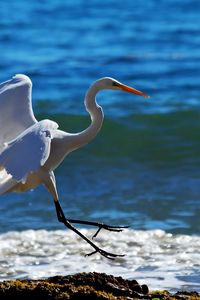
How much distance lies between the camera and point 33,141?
4.82 metres

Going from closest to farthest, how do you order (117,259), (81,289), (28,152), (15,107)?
(81,289) < (28,152) < (15,107) < (117,259)

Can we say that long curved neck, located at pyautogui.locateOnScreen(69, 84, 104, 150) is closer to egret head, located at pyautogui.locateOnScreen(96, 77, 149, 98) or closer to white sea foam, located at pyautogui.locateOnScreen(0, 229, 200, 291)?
egret head, located at pyautogui.locateOnScreen(96, 77, 149, 98)

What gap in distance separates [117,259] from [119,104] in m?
5.47

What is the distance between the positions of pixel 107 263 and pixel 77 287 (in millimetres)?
1480

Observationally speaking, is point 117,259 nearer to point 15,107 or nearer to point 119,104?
point 15,107

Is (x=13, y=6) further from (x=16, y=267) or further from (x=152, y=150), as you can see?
(x=16, y=267)

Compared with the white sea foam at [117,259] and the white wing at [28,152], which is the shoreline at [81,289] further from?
the white sea foam at [117,259]

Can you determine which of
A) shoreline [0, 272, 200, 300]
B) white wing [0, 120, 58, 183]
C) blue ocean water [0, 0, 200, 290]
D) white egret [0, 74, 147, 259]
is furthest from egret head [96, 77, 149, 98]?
blue ocean water [0, 0, 200, 290]

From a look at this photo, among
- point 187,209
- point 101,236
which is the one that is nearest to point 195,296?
point 101,236

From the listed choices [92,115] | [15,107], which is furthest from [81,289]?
[15,107]

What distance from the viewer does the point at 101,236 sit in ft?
21.4

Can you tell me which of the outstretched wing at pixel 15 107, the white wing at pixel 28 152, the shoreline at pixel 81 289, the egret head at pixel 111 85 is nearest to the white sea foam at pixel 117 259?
the shoreline at pixel 81 289

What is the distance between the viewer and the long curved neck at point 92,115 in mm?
5344

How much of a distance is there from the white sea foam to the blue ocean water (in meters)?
0.26
